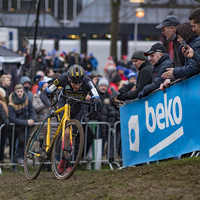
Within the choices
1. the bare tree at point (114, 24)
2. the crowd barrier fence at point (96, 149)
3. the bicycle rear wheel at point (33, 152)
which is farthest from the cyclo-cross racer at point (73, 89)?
the bare tree at point (114, 24)

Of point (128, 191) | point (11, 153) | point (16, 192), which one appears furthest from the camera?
point (11, 153)

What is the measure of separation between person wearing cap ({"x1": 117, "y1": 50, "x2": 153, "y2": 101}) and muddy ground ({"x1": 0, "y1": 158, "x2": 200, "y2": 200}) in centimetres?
198

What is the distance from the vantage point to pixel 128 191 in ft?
18.1

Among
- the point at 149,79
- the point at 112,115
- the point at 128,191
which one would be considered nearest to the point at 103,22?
the point at 112,115

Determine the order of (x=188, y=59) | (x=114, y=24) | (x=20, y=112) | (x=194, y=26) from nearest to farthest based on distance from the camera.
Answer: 1. (x=194, y=26)
2. (x=188, y=59)
3. (x=20, y=112)
4. (x=114, y=24)

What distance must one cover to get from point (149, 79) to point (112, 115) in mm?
3613

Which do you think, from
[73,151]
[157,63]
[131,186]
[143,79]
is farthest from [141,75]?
[131,186]

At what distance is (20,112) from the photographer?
37.1 feet

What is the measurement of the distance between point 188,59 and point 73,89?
100 inches

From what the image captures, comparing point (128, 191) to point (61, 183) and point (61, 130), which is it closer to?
point (61, 183)

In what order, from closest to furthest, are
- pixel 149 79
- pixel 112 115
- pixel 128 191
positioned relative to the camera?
pixel 128 191
pixel 149 79
pixel 112 115

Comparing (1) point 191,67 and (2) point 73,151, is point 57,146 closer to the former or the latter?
(2) point 73,151

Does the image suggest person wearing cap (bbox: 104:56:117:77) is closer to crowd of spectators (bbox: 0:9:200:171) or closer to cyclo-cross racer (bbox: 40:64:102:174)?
crowd of spectators (bbox: 0:9:200:171)

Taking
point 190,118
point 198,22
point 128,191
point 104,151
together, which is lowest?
point 104,151
